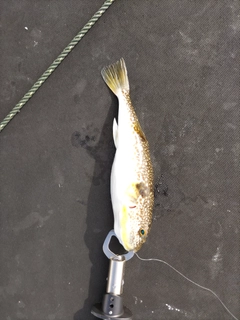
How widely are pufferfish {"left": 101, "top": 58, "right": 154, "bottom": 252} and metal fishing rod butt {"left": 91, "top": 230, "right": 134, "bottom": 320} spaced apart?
0.09 metres

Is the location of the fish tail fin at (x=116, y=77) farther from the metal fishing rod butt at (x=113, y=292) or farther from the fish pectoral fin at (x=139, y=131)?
the metal fishing rod butt at (x=113, y=292)

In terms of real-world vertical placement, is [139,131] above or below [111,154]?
above

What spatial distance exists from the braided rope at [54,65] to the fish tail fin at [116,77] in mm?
242

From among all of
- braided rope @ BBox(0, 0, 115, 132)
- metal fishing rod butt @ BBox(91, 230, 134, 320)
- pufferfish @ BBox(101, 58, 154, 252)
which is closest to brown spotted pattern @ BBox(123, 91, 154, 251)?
pufferfish @ BBox(101, 58, 154, 252)

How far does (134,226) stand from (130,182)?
0.82 ft

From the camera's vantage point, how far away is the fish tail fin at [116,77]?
6.68 feet

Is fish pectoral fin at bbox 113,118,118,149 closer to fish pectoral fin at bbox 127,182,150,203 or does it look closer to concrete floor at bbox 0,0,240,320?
concrete floor at bbox 0,0,240,320

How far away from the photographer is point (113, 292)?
6.43 ft

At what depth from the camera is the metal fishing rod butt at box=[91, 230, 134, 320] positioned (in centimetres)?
192

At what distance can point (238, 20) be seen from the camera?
2146 millimetres

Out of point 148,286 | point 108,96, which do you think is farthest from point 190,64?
point 148,286

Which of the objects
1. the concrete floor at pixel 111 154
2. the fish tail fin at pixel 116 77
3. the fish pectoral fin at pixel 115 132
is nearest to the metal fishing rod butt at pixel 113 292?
the concrete floor at pixel 111 154

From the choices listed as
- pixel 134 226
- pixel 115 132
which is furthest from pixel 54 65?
pixel 134 226

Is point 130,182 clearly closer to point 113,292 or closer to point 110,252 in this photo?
point 110,252
